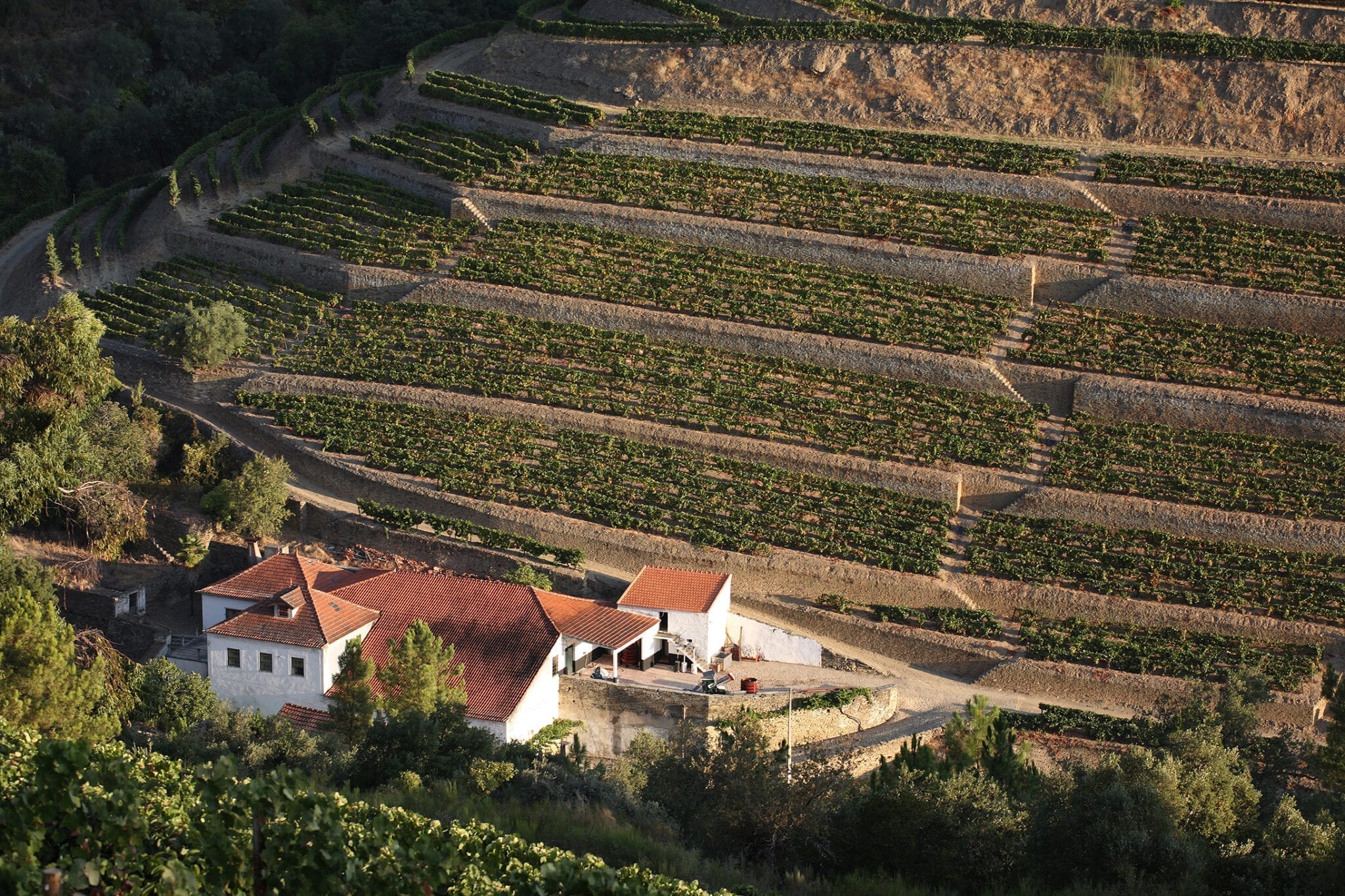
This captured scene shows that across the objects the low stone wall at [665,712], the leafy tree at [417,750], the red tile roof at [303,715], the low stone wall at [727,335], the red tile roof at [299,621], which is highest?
the low stone wall at [727,335]

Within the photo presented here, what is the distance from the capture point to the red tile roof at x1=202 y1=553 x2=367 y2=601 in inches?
1540

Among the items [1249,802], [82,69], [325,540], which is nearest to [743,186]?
[325,540]

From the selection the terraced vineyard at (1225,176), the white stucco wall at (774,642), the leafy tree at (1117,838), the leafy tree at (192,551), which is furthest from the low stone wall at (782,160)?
the leafy tree at (1117,838)

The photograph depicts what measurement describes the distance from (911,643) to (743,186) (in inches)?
762

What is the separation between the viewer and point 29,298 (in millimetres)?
55500

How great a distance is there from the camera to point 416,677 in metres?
34.0

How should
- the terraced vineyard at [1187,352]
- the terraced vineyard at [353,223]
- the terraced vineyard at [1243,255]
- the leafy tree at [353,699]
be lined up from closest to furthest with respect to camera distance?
1. the leafy tree at [353,699]
2. the terraced vineyard at [1187,352]
3. the terraced vineyard at [1243,255]
4. the terraced vineyard at [353,223]

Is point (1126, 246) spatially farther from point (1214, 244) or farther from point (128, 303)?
point (128, 303)

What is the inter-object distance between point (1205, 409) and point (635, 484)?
1662cm

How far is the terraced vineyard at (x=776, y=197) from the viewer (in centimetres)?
4972

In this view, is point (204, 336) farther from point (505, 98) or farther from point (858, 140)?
point (858, 140)

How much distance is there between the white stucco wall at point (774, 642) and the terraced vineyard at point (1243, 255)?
17.4 m

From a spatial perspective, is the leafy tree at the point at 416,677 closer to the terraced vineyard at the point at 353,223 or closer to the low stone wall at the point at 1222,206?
the terraced vineyard at the point at 353,223

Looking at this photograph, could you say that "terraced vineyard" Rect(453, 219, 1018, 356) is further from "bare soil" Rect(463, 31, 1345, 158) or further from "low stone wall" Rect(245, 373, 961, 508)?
"bare soil" Rect(463, 31, 1345, 158)
